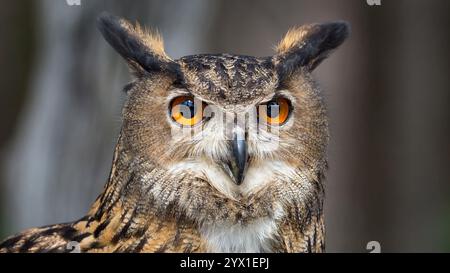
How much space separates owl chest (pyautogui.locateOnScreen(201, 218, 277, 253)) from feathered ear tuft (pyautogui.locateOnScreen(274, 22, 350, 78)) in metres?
0.52

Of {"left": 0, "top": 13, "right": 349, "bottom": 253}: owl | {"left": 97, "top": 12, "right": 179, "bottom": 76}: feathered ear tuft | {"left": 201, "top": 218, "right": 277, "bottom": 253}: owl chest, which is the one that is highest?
{"left": 97, "top": 12, "right": 179, "bottom": 76}: feathered ear tuft

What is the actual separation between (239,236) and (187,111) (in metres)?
0.43

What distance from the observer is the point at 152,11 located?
12.0 feet

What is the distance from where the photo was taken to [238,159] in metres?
2.02

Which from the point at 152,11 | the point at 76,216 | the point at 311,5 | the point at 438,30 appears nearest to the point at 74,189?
the point at 76,216

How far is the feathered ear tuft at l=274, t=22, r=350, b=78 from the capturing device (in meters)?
2.28

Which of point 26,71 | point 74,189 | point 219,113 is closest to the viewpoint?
point 219,113

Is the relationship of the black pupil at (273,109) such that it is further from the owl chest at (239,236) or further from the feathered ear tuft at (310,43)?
the owl chest at (239,236)

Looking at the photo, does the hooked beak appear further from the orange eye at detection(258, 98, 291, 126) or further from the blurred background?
the blurred background

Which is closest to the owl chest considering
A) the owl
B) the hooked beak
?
the owl

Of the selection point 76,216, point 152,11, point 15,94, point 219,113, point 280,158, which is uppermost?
point 152,11

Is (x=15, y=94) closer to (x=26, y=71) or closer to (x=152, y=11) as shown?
(x=26, y=71)

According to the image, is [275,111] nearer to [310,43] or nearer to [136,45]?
[310,43]

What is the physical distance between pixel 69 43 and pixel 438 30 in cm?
256
